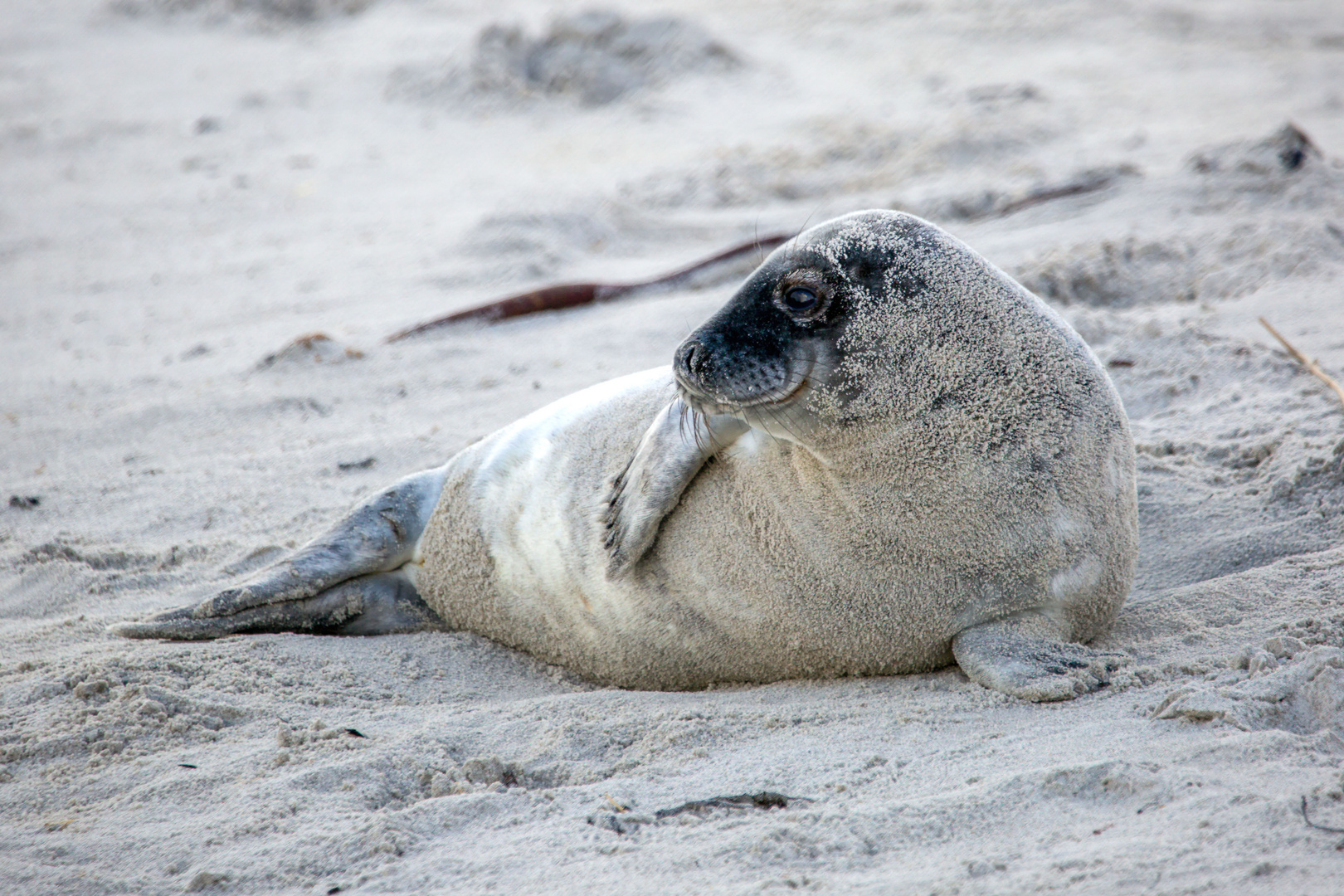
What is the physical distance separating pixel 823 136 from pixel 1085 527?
5732 mm

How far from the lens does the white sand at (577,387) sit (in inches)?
78.8

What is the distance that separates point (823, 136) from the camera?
308 inches

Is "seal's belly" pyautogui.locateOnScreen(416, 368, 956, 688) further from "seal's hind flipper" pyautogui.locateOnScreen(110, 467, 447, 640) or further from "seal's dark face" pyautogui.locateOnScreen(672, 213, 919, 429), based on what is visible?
"seal's dark face" pyautogui.locateOnScreen(672, 213, 919, 429)

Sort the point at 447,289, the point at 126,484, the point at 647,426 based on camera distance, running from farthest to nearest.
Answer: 1. the point at 447,289
2. the point at 126,484
3. the point at 647,426

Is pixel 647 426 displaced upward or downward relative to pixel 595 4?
downward

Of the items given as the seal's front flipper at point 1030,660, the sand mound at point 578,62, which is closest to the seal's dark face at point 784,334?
the seal's front flipper at point 1030,660

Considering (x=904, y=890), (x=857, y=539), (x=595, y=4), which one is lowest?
(x=904, y=890)

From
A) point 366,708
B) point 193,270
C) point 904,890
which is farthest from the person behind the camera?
point 193,270

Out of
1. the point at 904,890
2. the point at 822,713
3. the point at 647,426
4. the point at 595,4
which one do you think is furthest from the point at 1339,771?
the point at 595,4

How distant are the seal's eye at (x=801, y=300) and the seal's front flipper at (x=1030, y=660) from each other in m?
0.75

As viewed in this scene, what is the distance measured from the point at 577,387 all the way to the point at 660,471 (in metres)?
1.79

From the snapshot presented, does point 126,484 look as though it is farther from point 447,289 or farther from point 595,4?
point 595,4

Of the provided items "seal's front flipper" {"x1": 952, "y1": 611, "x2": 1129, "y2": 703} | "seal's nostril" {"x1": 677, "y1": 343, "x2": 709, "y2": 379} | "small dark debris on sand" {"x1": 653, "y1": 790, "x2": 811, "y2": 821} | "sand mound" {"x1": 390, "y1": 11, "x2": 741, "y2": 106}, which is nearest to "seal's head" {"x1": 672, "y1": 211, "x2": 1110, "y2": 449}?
"seal's nostril" {"x1": 677, "y1": 343, "x2": 709, "y2": 379}

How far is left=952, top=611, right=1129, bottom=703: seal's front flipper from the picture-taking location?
233cm
